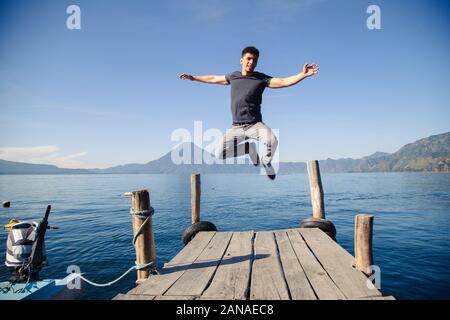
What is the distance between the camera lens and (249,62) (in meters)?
6.39

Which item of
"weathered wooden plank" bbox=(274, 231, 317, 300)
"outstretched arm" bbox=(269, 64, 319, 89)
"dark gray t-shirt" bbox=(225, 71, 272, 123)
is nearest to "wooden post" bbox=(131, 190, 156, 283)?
"weathered wooden plank" bbox=(274, 231, 317, 300)

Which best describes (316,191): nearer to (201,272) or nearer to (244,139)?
(244,139)

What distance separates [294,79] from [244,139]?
199cm

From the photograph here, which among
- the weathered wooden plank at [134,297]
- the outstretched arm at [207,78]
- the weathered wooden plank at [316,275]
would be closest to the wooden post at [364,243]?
the weathered wooden plank at [316,275]

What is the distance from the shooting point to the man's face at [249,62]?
6355mm

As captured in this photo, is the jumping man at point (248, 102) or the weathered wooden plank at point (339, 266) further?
the jumping man at point (248, 102)

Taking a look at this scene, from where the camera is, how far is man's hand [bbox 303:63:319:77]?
5625 mm

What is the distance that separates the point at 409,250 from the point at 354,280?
55.9ft

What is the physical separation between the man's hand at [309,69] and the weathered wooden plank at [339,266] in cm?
410

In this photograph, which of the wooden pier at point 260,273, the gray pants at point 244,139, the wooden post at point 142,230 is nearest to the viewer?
the wooden pier at point 260,273

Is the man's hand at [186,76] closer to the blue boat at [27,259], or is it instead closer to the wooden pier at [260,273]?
the wooden pier at [260,273]

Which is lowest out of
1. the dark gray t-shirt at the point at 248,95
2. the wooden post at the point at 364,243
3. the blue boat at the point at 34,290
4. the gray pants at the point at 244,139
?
the blue boat at the point at 34,290
